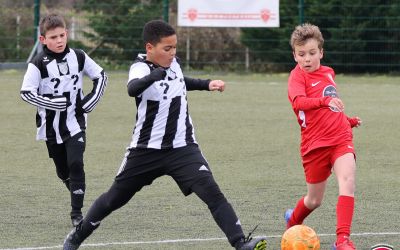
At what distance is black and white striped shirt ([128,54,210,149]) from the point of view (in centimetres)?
724

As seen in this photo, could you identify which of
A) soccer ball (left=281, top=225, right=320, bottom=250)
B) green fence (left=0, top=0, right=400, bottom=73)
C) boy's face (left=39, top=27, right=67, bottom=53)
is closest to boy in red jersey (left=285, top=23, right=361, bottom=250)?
soccer ball (left=281, top=225, right=320, bottom=250)

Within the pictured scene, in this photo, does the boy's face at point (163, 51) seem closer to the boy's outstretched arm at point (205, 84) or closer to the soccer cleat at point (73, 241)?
the boy's outstretched arm at point (205, 84)

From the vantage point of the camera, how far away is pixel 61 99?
28.8 feet

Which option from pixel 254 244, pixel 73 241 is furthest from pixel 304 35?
pixel 73 241

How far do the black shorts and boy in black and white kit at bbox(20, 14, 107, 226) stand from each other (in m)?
1.58

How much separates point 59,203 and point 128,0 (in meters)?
18.5

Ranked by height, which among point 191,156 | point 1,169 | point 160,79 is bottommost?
point 1,169

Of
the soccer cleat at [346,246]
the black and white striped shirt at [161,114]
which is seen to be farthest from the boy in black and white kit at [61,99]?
the soccer cleat at [346,246]

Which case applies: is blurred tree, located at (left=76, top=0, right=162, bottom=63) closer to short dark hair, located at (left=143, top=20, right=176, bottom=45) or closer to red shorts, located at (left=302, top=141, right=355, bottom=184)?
red shorts, located at (left=302, top=141, right=355, bottom=184)

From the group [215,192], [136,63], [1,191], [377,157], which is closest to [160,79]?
[136,63]

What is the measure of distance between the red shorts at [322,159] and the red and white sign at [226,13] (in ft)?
57.2

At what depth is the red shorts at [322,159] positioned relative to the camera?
785 centimetres

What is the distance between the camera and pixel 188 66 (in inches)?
1082

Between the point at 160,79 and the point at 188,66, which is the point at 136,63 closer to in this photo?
the point at 160,79
